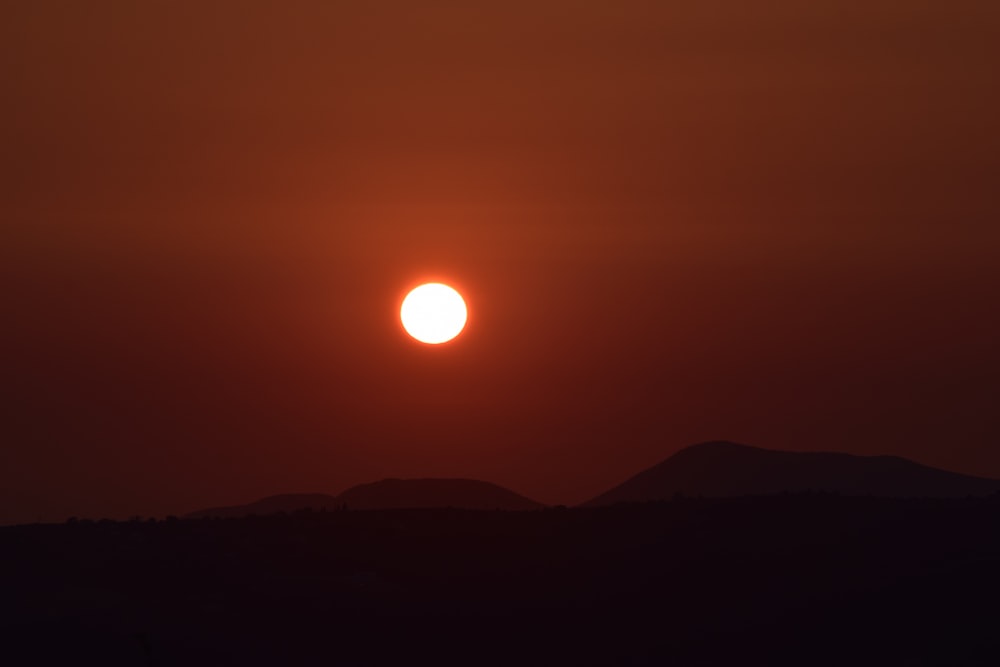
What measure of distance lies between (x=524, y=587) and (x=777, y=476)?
5137 cm

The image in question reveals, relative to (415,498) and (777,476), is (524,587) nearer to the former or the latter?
(415,498)

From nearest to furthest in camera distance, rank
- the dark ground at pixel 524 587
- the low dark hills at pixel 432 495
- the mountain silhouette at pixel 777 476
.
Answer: the dark ground at pixel 524 587 → the low dark hills at pixel 432 495 → the mountain silhouette at pixel 777 476

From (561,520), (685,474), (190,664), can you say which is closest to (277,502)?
(685,474)

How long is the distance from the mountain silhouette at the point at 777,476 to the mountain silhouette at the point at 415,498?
517 cm

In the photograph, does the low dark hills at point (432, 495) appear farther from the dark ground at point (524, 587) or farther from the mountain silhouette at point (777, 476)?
the dark ground at point (524, 587)

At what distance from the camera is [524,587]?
111ft

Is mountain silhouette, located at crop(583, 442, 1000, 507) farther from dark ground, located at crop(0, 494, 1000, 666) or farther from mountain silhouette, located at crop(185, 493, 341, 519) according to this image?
dark ground, located at crop(0, 494, 1000, 666)

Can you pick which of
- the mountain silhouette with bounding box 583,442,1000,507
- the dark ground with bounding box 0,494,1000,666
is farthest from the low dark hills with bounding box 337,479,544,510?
the dark ground with bounding box 0,494,1000,666

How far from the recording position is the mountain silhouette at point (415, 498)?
72688 mm

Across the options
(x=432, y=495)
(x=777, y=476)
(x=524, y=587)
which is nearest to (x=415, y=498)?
(x=432, y=495)

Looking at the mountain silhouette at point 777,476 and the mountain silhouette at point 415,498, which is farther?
the mountain silhouette at point 777,476

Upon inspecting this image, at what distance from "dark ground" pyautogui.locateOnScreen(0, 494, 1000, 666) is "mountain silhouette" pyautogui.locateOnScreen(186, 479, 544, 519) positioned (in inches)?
1375

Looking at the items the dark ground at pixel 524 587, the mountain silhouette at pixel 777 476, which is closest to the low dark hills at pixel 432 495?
the mountain silhouette at pixel 777 476

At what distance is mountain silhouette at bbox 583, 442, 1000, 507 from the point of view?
77.8m
